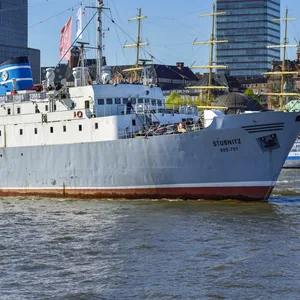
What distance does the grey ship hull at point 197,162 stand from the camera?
31.1 metres

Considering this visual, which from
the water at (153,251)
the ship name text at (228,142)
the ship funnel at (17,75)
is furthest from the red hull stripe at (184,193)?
the ship funnel at (17,75)

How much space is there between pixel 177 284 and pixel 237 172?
14.1m

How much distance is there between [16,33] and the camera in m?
167

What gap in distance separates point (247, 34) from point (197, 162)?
508ft

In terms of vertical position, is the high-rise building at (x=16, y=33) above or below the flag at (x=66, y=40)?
above

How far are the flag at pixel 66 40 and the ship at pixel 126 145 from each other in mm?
1428

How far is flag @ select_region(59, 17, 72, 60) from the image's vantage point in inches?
1513

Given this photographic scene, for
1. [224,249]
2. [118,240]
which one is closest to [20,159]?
[118,240]

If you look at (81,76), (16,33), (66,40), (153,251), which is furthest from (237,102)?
(153,251)

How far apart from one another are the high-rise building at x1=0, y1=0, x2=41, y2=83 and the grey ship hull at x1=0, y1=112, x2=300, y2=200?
418 ft

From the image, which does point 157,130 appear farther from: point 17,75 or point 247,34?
point 247,34

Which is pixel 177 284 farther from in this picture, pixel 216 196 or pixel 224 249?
pixel 216 196

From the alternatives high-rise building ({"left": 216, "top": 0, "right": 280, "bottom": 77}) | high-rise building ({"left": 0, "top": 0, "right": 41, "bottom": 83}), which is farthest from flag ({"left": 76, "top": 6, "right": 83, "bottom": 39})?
high-rise building ({"left": 216, "top": 0, "right": 280, "bottom": 77})

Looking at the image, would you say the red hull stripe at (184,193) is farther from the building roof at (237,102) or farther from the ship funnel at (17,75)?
the building roof at (237,102)
